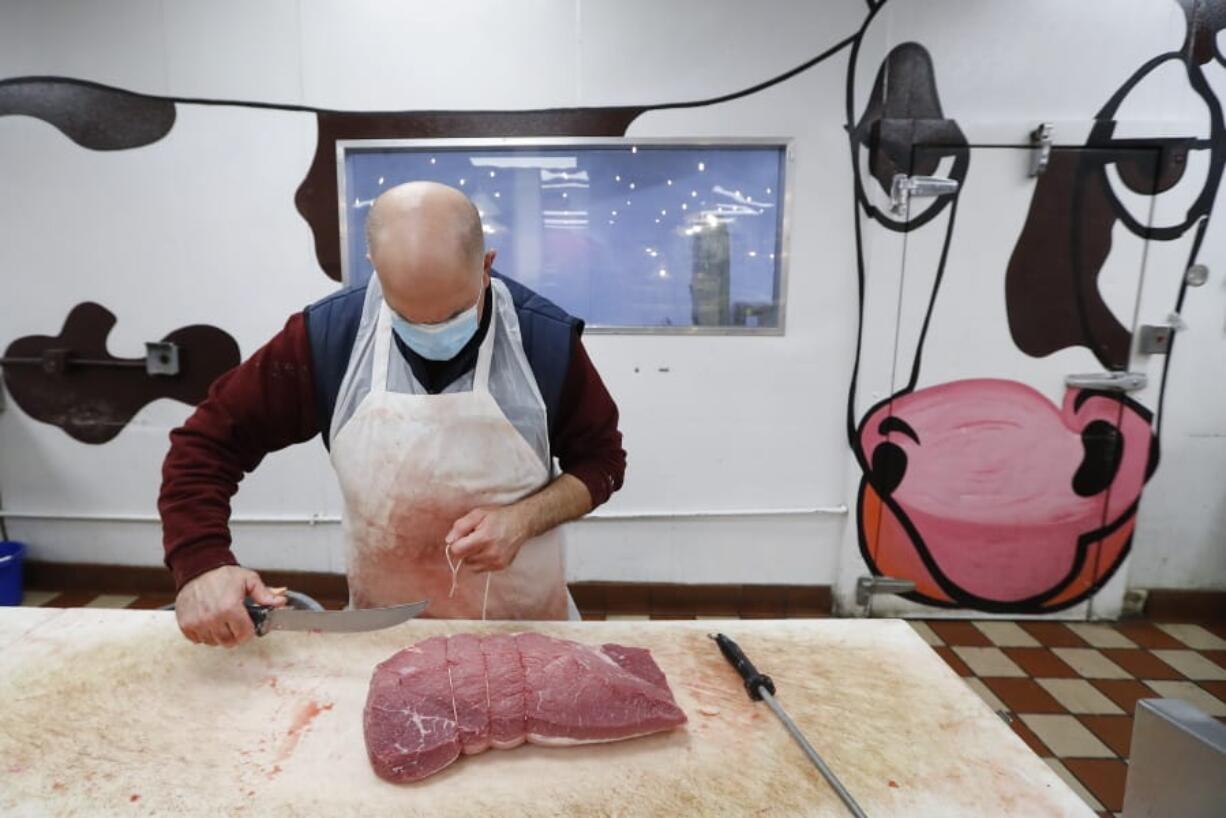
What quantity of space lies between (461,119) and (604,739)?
118 inches

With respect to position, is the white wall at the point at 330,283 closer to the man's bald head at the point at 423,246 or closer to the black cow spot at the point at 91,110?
the black cow spot at the point at 91,110

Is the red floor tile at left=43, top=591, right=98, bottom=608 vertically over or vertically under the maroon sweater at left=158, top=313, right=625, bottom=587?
under

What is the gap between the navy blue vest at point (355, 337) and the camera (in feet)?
5.37

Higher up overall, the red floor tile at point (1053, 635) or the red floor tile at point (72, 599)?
the red floor tile at point (1053, 635)

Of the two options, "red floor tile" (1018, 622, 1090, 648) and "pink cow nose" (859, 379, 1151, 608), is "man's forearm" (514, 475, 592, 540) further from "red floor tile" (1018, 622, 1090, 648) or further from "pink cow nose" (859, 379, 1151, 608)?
"red floor tile" (1018, 622, 1090, 648)

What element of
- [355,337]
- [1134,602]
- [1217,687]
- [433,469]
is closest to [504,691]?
[433,469]

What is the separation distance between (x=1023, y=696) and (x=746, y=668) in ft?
7.55

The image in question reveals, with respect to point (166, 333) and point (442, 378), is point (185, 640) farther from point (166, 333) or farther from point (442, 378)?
point (166, 333)

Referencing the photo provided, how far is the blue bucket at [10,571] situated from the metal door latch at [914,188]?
16.2ft

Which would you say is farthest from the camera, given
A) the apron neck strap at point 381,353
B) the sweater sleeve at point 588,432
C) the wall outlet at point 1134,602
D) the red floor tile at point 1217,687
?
the wall outlet at point 1134,602

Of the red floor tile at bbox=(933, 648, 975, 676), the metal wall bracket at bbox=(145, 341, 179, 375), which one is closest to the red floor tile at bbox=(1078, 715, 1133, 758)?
the red floor tile at bbox=(933, 648, 975, 676)

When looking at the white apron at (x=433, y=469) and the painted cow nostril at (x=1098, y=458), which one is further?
the painted cow nostril at (x=1098, y=458)

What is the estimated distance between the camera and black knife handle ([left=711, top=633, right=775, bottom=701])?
1.35 metres

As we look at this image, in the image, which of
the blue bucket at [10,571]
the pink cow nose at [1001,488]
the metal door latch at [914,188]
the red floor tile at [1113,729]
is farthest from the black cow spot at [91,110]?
the red floor tile at [1113,729]
